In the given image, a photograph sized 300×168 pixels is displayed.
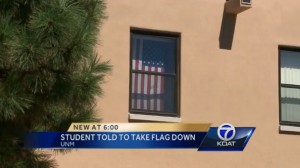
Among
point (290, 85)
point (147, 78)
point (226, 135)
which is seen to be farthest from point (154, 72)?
point (226, 135)

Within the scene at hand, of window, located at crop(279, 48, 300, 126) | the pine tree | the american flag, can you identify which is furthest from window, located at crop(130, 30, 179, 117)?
the pine tree

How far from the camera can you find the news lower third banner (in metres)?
7.89

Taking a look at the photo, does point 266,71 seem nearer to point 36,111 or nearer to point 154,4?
point 154,4

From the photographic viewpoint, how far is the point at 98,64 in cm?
781

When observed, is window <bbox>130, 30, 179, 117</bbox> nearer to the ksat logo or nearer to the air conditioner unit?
the air conditioner unit

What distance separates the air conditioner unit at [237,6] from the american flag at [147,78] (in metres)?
1.36

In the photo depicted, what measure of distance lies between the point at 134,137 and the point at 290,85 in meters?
4.67

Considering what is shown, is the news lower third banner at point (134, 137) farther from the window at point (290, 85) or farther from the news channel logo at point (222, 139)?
the window at point (290, 85)

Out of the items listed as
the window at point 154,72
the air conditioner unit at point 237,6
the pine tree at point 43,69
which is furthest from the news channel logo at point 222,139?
the air conditioner unit at point 237,6

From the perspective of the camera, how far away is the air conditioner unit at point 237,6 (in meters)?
11.6

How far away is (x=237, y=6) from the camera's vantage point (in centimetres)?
1166

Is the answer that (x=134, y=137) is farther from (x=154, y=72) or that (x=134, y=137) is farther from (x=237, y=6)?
(x=237, y=6)

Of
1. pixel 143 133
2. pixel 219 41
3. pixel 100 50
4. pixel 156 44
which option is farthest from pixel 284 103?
pixel 143 133

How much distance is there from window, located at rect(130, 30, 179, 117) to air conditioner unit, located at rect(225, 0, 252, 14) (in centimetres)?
102
